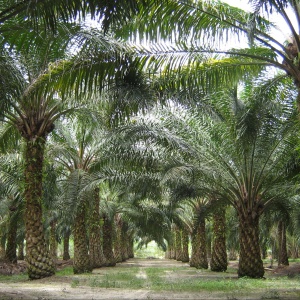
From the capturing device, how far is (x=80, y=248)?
A: 1869cm

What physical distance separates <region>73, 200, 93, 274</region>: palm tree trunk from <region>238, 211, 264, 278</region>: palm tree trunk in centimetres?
685

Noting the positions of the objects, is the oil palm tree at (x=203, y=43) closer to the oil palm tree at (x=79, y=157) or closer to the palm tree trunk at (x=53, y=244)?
the oil palm tree at (x=79, y=157)

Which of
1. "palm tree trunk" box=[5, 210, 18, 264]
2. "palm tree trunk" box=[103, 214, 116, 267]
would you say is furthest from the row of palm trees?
"palm tree trunk" box=[103, 214, 116, 267]

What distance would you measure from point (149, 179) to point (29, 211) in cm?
556

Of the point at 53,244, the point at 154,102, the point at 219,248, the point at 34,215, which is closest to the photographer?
the point at 154,102

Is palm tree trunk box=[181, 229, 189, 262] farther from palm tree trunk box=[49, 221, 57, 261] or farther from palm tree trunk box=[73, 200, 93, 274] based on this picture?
palm tree trunk box=[73, 200, 93, 274]

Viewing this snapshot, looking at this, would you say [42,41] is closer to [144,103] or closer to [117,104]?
[117,104]

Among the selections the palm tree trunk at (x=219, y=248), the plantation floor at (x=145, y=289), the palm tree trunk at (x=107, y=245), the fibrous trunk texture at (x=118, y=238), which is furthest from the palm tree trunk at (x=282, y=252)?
the fibrous trunk texture at (x=118, y=238)

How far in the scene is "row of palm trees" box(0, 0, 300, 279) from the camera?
29.4ft

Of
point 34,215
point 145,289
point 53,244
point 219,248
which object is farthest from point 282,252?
point 34,215

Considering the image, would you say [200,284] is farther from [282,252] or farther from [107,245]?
[107,245]

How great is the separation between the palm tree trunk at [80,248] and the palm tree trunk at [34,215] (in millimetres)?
4888

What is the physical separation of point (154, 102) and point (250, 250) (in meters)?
8.32

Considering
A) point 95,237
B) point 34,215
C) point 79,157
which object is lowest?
point 95,237
